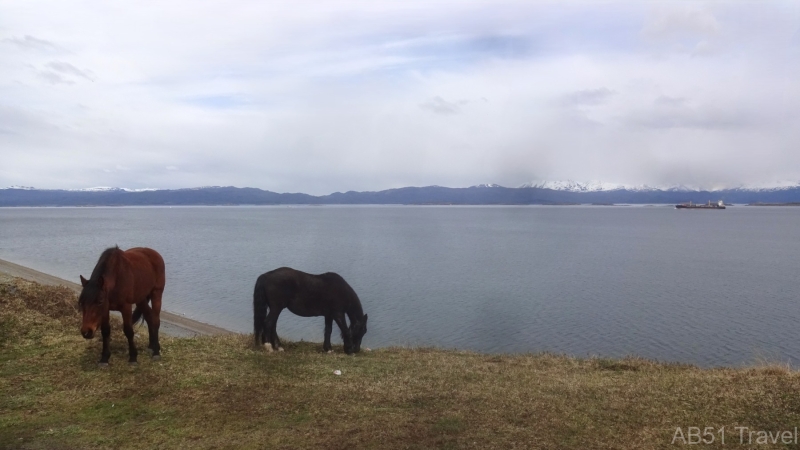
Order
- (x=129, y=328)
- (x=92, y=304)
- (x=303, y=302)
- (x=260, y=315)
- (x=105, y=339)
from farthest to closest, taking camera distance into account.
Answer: (x=303, y=302), (x=260, y=315), (x=129, y=328), (x=105, y=339), (x=92, y=304)

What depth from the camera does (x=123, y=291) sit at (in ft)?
34.4

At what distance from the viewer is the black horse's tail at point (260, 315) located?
513 inches

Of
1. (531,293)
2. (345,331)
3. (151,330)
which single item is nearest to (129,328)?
(151,330)

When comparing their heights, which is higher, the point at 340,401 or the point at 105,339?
the point at 105,339

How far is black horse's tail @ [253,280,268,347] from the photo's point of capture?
13031 mm

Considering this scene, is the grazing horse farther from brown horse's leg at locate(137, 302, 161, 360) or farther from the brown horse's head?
the brown horse's head

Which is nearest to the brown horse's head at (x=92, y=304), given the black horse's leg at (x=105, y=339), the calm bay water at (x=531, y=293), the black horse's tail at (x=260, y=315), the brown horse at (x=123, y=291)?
the brown horse at (x=123, y=291)

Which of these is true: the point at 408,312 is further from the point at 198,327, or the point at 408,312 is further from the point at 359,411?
the point at 359,411

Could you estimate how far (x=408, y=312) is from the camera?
2994cm

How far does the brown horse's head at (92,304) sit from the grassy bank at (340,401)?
977 mm

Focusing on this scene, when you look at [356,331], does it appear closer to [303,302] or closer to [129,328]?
[303,302]

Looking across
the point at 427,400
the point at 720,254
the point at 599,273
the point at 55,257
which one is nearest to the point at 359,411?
the point at 427,400

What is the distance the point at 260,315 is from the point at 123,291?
3.33 meters

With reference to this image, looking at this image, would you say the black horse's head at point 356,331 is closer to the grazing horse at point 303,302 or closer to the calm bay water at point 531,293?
the grazing horse at point 303,302
